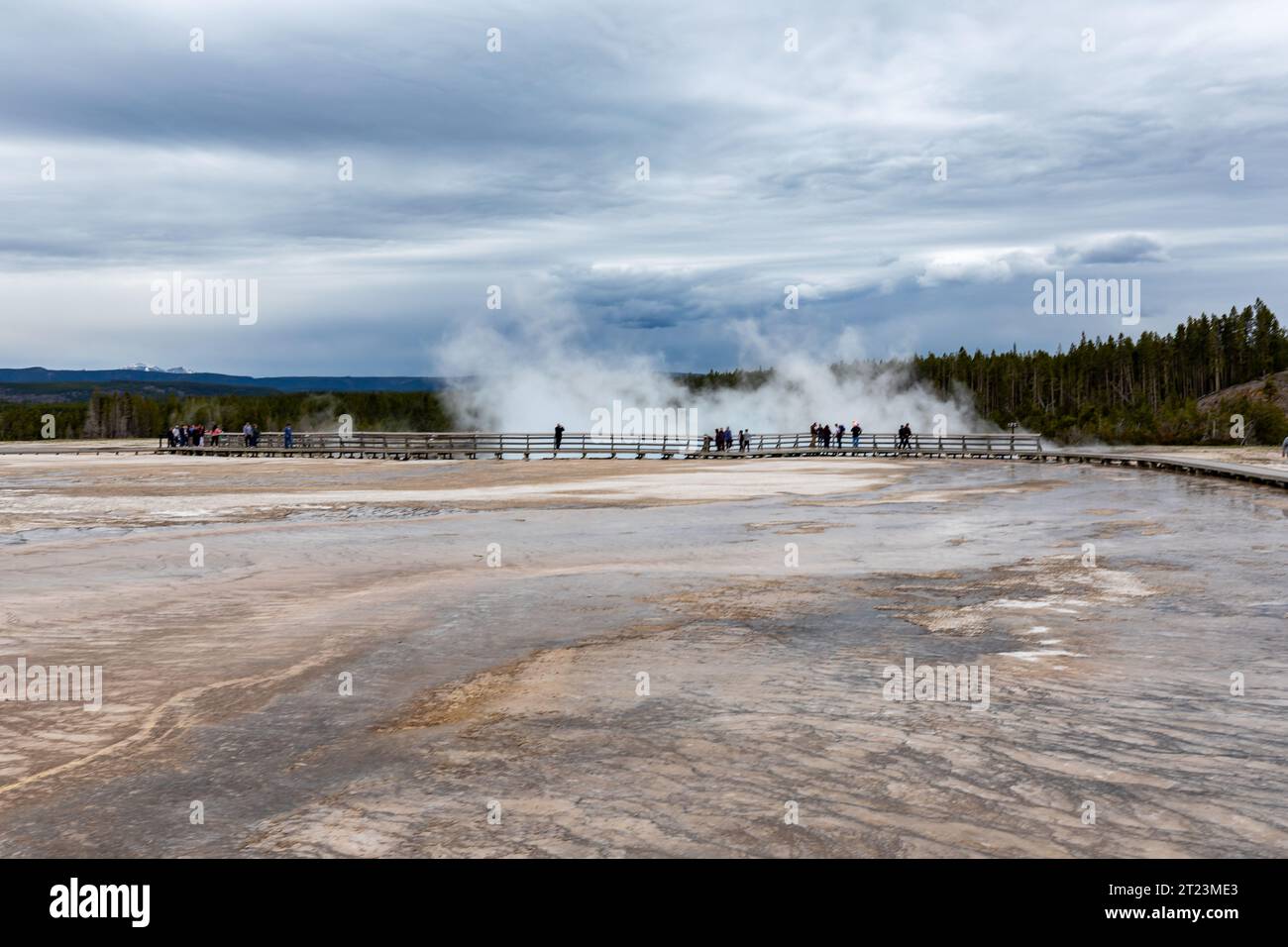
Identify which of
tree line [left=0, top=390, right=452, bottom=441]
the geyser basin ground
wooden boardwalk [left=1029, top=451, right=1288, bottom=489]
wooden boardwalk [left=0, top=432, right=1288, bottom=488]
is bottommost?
the geyser basin ground

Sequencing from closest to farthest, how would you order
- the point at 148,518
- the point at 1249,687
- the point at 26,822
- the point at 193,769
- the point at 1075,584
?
the point at 26,822, the point at 193,769, the point at 1249,687, the point at 1075,584, the point at 148,518

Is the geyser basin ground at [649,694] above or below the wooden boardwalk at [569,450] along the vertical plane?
below

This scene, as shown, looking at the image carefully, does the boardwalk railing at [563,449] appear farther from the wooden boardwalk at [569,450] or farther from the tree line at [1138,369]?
the tree line at [1138,369]

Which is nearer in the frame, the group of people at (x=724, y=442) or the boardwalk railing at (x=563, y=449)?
the boardwalk railing at (x=563, y=449)

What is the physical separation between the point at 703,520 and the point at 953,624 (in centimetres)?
1154

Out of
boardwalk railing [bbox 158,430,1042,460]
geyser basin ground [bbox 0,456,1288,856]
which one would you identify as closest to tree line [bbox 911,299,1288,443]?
boardwalk railing [bbox 158,430,1042,460]

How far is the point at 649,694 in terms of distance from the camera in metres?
8.36

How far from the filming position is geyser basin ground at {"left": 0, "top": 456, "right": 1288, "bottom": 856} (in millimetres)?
5648

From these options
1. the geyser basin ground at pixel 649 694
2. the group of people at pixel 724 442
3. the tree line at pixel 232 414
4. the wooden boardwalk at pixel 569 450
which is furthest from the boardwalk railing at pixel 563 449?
the tree line at pixel 232 414

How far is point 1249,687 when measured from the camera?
830 centimetres

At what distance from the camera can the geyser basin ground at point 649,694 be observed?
5.65 meters

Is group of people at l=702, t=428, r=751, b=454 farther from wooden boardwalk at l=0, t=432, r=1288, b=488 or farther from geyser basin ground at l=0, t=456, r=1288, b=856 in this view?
geyser basin ground at l=0, t=456, r=1288, b=856

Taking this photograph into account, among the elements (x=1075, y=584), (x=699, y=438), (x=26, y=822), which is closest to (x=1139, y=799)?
(x=26, y=822)
